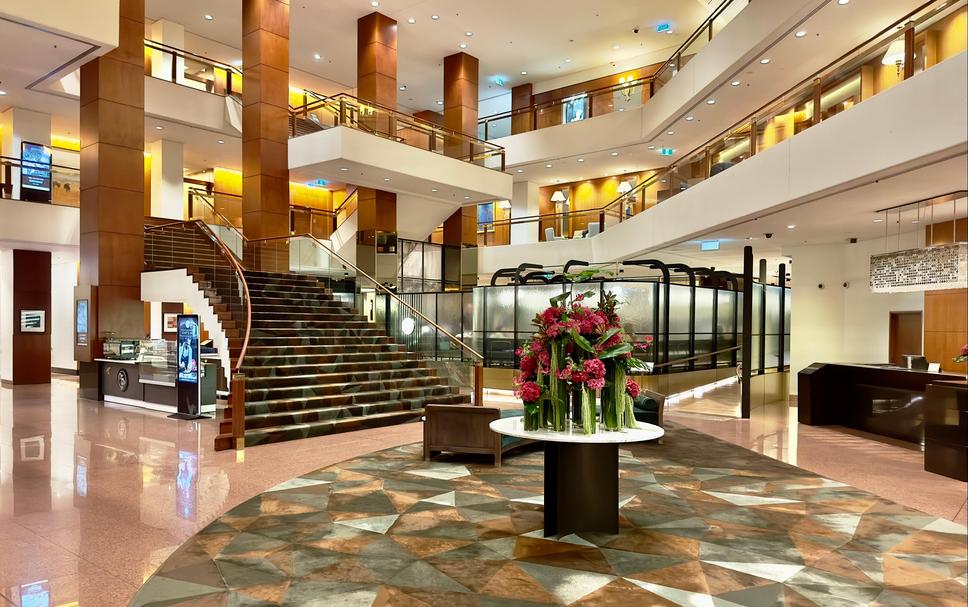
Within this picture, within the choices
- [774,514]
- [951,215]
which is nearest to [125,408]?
[774,514]

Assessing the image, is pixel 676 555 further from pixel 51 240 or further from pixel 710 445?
pixel 51 240

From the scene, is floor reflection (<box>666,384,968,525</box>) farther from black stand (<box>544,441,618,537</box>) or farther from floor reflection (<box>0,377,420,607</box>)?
floor reflection (<box>0,377,420,607</box>)

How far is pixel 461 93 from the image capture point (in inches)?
929

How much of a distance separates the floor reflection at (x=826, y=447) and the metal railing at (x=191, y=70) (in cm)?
1623

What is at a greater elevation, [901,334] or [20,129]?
[20,129]

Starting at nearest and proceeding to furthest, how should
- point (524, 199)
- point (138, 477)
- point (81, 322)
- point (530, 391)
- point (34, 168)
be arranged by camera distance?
1. point (530, 391)
2. point (138, 477)
3. point (81, 322)
4. point (34, 168)
5. point (524, 199)

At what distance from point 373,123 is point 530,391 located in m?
13.8

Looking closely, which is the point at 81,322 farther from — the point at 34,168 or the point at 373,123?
the point at 373,123

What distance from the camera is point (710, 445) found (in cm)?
933

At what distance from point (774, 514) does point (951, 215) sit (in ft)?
12.6

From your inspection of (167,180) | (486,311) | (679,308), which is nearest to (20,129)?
(167,180)

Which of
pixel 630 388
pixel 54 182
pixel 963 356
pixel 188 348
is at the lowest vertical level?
pixel 188 348

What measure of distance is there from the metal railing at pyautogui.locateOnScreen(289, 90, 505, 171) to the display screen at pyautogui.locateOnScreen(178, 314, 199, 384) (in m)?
7.19

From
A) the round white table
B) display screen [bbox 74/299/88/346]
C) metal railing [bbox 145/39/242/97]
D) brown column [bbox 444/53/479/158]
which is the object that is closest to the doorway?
the round white table
